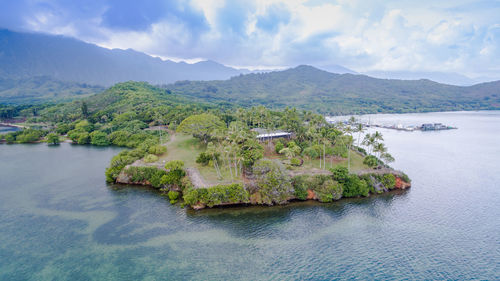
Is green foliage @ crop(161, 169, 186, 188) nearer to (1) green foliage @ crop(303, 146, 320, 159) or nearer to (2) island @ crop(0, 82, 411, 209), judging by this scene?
(2) island @ crop(0, 82, 411, 209)

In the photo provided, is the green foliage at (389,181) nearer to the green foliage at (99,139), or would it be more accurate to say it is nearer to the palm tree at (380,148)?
the palm tree at (380,148)

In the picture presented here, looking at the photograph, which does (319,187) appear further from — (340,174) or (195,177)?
(195,177)

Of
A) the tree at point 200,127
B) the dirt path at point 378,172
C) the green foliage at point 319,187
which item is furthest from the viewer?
the tree at point 200,127

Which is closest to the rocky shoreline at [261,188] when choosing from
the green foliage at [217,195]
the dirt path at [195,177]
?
the green foliage at [217,195]

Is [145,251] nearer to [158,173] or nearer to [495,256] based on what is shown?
[158,173]

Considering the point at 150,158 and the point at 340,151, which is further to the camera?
the point at 340,151

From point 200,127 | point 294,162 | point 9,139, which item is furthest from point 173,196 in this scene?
point 9,139
